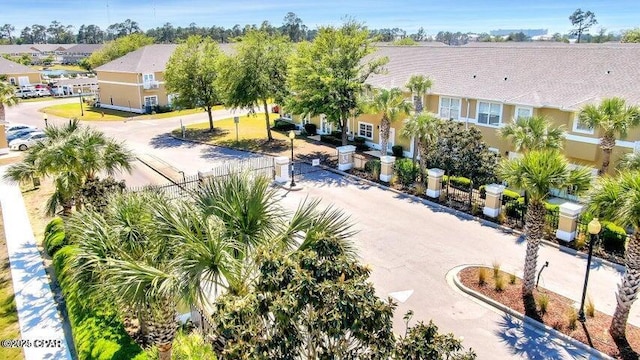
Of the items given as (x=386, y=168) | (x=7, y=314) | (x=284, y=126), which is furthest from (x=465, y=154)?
(x=284, y=126)

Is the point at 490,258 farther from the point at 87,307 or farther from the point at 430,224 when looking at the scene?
the point at 87,307

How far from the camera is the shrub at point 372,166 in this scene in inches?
1139

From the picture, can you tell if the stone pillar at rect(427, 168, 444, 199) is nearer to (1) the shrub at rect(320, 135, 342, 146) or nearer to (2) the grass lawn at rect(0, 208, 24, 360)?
(1) the shrub at rect(320, 135, 342, 146)

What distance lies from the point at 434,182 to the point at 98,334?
59.5 feet

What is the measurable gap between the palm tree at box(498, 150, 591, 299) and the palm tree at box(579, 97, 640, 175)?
33.4 feet

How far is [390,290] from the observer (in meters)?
16.6

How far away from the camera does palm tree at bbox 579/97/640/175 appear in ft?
74.7

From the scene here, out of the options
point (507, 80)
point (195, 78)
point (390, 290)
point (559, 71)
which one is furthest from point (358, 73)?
point (390, 290)

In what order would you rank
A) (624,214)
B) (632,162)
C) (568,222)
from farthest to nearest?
(632,162) < (568,222) < (624,214)

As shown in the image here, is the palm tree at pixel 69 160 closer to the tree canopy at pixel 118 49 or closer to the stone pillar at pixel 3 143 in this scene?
the stone pillar at pixel 3 143

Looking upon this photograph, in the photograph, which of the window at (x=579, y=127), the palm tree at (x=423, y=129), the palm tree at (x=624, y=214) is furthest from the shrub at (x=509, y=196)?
the palm tree at (x=624, y=214)

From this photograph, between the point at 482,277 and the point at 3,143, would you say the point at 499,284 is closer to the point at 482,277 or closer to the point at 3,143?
the point at 482,277

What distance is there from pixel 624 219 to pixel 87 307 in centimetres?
1469

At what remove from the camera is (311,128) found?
137ft
